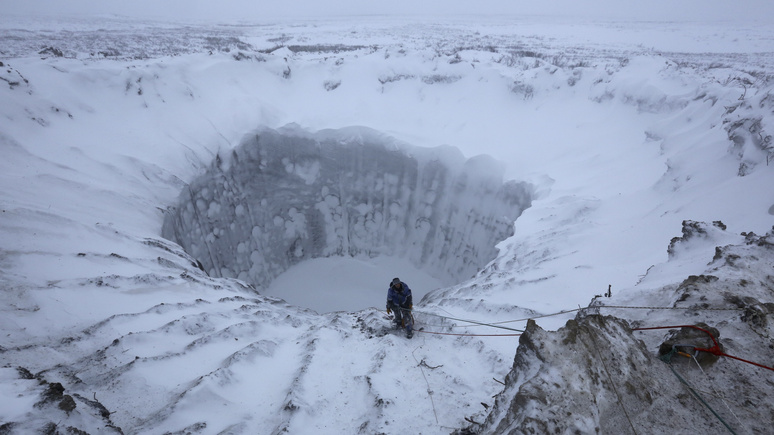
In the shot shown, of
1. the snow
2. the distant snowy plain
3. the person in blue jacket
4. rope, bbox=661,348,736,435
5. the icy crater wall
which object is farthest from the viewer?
the snow

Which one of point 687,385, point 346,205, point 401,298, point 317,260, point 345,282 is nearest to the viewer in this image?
point 687,385

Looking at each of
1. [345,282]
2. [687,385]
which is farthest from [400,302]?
[345,282]

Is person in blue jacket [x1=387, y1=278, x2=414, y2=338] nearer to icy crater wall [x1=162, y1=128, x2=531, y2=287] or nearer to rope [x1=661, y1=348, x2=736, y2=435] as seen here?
rope [x1=661, y1=348, x2=736, y2=435]

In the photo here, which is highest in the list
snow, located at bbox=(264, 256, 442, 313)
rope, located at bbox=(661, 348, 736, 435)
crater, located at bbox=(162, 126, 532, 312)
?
rope, located at bbox=(661, 348, 736, 435)

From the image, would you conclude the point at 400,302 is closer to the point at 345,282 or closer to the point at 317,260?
the point at 345,282

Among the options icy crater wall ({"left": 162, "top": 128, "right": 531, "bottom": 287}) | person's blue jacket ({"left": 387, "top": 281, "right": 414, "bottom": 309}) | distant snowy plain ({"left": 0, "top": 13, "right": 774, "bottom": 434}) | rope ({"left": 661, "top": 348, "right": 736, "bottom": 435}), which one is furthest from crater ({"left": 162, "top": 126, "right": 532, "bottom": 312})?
rope ({"left": 661, "top": 348, "right": 736, "bottom": 435})

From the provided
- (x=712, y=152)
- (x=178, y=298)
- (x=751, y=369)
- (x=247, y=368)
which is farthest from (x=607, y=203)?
(x=178, y=298)

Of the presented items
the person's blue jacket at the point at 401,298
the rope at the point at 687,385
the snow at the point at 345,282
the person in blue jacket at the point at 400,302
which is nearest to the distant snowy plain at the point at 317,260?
the snow at the point at 345,282
